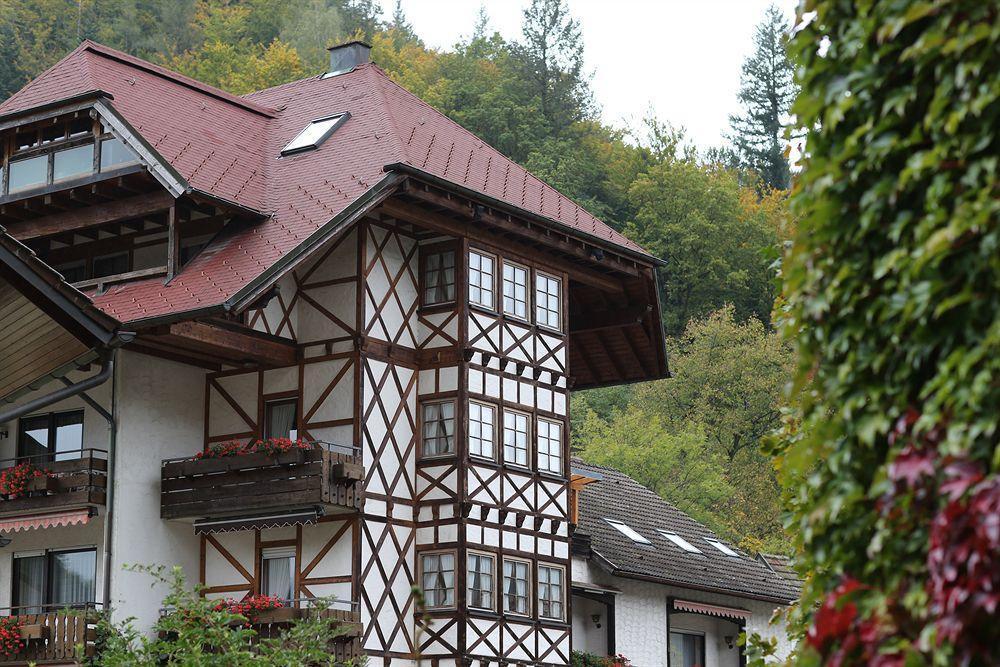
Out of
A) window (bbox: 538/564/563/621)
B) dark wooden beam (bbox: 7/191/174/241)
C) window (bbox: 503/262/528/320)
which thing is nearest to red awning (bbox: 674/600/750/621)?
window (bbox: 538/564/563/621)

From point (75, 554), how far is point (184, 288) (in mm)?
4741

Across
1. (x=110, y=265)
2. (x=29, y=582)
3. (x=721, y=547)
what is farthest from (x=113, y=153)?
(x=721, y=547)

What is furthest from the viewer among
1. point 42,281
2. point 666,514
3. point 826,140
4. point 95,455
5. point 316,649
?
point 666,514

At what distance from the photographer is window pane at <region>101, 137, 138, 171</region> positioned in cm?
2425

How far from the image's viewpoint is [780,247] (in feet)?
30.0

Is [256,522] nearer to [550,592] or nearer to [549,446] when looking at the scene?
[550,592]

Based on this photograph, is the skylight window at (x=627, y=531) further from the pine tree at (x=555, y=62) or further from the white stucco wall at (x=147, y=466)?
the pine tree at (x=555, y=62)

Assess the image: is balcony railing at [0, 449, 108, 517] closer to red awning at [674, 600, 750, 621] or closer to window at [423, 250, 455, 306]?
window at [423, 250, 455, 306]

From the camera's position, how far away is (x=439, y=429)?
2523 cm

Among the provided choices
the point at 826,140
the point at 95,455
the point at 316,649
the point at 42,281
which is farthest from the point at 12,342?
the point at 826,140

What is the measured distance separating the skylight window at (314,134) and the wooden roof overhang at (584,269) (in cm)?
326

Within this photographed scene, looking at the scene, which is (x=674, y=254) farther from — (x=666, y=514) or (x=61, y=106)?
(x=61, y=106)

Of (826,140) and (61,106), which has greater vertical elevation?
(61,106)

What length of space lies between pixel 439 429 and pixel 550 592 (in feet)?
12.1
